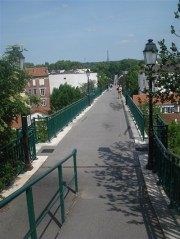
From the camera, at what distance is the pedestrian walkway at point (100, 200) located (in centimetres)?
612

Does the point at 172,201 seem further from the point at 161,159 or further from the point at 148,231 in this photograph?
the point at 161,159

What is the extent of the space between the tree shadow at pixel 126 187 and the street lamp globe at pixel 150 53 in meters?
3.02

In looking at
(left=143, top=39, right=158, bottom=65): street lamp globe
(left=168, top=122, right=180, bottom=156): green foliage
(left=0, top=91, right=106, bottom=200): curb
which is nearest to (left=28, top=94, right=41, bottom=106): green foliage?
(left=0, top=91, right=106, bottom=200): curb

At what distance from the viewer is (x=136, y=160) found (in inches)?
448

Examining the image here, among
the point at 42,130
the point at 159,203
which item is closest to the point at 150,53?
the point at 159,203

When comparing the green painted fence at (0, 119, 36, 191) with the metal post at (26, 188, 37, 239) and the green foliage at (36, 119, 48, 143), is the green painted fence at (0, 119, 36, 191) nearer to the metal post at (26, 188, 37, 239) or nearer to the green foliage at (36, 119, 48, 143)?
the green foliage at (36, 119, 48, 143)

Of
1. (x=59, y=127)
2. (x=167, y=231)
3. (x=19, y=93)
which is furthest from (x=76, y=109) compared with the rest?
(x=167, y=231)

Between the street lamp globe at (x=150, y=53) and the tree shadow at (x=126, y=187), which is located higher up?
the street lamp globe at (x=150, y=53)

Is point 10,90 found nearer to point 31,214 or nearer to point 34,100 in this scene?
point 34,100

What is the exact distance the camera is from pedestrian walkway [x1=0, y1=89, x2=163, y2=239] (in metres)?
6.12

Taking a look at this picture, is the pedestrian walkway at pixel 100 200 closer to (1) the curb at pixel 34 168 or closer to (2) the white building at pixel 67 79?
(1) the curb at pixel 34 168

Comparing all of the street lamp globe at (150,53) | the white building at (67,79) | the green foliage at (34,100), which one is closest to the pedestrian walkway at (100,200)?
the green foliage at (34,100)

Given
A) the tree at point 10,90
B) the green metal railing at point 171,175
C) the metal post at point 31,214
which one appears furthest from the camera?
the tree at point 10,90

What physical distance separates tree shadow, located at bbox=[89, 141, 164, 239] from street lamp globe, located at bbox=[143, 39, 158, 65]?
9.90 ft
